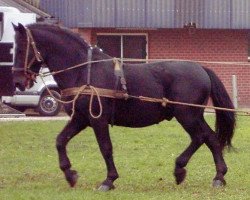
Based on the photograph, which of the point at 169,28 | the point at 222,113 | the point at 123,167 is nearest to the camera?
the point at 222,113

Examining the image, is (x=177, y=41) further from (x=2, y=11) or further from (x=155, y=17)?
(x=2, y=11)

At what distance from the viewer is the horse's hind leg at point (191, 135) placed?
1184 cm

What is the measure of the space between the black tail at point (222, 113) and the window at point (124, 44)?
1872cm

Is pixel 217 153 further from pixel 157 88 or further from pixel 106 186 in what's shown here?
pixel 106 186

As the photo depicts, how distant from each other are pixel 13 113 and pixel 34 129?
4.77 metres

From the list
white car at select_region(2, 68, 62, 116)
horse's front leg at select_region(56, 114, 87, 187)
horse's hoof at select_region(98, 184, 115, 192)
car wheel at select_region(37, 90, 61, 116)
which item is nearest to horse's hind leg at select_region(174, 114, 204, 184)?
horse's hoof at select_region(98, 184, 115, 192)

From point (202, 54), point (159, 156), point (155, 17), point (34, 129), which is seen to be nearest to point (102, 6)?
point (155, 17)

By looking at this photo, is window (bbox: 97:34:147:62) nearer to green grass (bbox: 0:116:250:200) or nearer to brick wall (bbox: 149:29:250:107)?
brick wall (bbox: 149:29:250:107)

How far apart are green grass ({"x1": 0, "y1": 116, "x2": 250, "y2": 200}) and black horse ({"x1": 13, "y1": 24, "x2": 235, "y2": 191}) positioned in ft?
1.35

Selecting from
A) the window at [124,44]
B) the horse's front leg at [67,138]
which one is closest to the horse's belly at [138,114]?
the horse's front leg at [67,138]

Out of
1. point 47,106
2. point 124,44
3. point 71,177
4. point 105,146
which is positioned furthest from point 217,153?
point 124,44

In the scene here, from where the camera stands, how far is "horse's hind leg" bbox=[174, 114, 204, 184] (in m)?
11.8

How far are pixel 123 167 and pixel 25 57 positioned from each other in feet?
9.84

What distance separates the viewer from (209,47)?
31.4 metres
